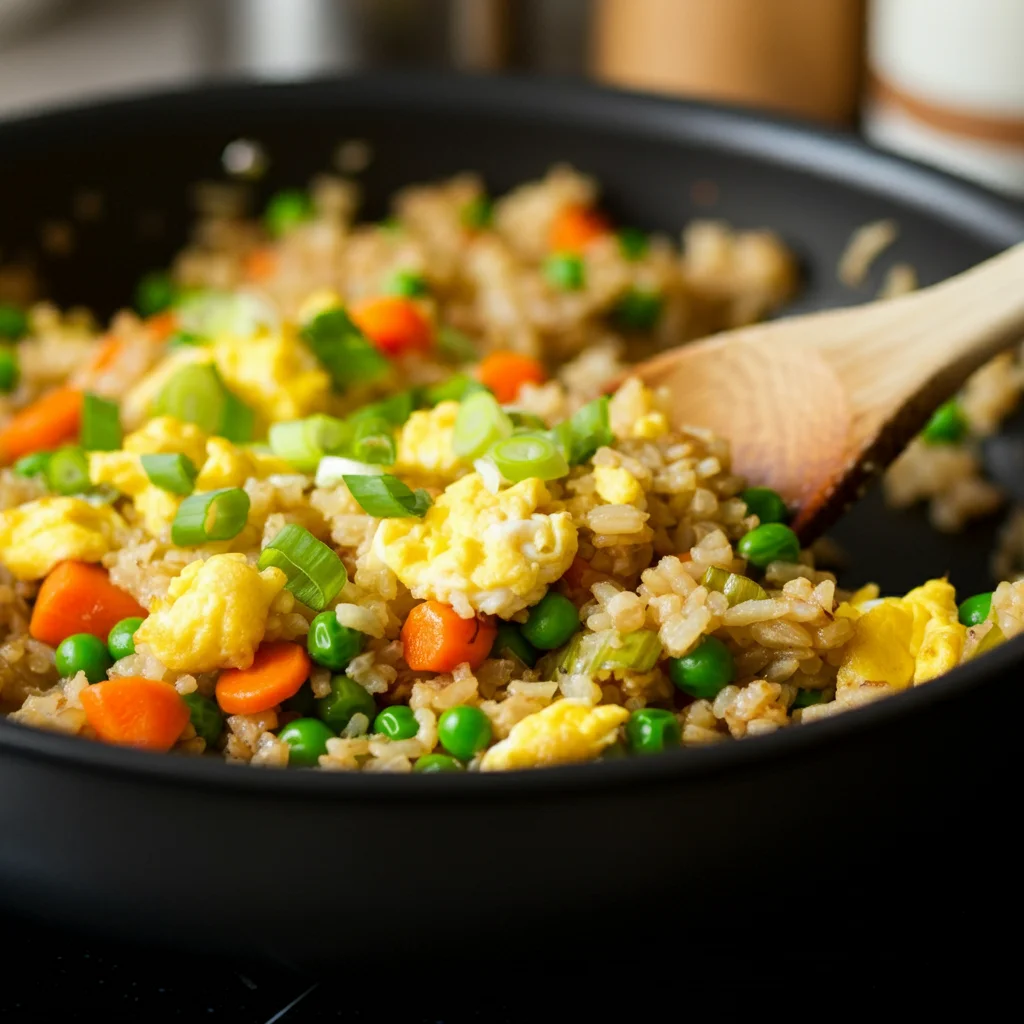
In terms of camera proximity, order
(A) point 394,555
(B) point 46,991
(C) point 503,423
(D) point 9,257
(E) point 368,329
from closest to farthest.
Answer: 1. (B) point 46,991
2. (A) point 394,555
3. (C) point 503,423
4. (E) point 368,329
5. (D) point 9,257

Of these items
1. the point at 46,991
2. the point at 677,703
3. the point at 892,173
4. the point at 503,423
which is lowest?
the point at 46,991

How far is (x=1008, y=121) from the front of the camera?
4.42 m

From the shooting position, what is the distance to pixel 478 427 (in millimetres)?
2719

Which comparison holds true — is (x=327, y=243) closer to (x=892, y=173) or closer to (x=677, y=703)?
(x=892, y=173)

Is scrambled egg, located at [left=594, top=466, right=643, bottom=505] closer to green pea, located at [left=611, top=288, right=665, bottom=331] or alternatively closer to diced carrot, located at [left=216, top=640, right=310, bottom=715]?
diced carrot, located at [left=216, top=640, right=310, bottom=715]

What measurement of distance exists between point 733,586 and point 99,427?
143 centimetres

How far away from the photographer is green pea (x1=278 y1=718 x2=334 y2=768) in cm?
228

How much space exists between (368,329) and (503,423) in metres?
0.91

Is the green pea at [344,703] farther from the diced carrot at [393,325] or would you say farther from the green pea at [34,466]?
the diced carrot at [393,325]

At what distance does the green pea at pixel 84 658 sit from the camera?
97.0 inches

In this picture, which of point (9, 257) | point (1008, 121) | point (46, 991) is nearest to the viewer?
point (46, 991)

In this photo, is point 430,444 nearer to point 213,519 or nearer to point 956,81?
point 213,519

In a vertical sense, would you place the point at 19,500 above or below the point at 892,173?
below

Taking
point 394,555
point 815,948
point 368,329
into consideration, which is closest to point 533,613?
point 394,555
